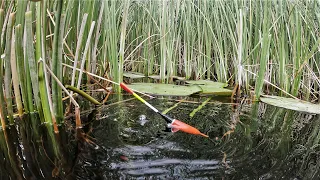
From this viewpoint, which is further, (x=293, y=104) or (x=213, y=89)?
(x=213, y=89)

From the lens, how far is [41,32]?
1.12 meters

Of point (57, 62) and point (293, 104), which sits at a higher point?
point (57, 62)

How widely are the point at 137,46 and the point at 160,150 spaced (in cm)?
157

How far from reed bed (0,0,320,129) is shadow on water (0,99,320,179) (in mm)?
182

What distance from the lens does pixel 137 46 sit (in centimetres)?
251

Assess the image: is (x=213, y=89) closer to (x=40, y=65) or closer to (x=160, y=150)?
(x=160, y=150)

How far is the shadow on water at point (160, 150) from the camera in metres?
0.91

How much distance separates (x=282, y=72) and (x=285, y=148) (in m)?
1.18

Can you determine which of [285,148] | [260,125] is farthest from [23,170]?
[260,125]

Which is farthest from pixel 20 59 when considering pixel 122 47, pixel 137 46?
pixel 137 46

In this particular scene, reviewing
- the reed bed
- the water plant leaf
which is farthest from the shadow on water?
the reed bed

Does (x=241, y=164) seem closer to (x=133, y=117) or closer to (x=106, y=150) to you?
(x=106, y=150)

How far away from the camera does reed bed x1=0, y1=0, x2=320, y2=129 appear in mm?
1144

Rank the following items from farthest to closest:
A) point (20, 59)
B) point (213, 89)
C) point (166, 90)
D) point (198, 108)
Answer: point (213, 89)
point (166, 90)
point (198, 108)
point (20, 59)
